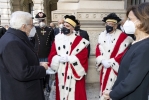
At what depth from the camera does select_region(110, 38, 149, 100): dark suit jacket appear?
175 centimetres

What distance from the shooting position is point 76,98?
357cm

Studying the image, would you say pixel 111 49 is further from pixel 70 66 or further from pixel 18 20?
pixel 18 20

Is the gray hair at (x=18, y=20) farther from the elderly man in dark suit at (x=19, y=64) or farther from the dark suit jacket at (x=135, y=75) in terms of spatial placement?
the dark suit jacket at (x=135, y=75)

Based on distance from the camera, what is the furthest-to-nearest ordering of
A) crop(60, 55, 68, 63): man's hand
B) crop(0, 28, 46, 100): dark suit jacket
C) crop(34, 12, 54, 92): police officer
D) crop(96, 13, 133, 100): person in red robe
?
crop(34, 12, 54, 92): police officer
crop(96, 13, 133, 100): person in red robe
crop(60, 55, 68, 63): man's hand
crop(0, 28, 46, 100): dark suit jacket

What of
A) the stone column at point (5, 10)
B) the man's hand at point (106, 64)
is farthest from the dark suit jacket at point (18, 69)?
the stone column at point (5, 10)

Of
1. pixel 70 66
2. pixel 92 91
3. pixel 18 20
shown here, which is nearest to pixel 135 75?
pixel 18 20

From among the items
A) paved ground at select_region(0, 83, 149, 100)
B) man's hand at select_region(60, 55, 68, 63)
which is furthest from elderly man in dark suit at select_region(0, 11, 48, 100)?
paved ground at select_region(0, 83, 149, 100)

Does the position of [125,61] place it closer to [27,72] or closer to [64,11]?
[27,72]

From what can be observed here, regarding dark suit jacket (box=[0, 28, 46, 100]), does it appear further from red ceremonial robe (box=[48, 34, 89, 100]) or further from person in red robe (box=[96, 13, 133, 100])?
person in red robe (box=[96, 13, 133, 100])

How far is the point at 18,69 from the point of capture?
220cm

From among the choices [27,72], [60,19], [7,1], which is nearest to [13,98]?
[27,72]

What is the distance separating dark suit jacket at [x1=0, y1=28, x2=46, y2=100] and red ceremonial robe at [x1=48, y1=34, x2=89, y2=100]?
3.27ft

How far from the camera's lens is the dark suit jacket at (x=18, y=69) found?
220 centimetres

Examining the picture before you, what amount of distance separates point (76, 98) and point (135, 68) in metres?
2.01
